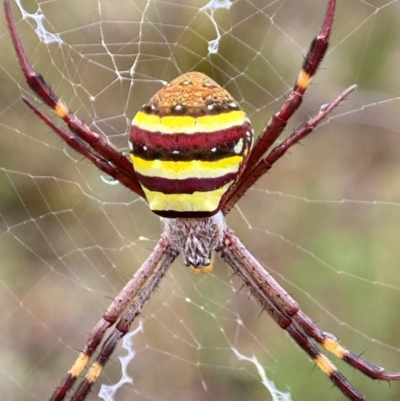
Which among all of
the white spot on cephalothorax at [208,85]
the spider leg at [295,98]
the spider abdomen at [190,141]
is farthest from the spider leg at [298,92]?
the white spot on cephalothorax at [208,85]

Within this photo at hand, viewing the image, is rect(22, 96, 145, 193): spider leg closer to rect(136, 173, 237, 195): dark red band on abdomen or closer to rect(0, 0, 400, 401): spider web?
rect(136, 173, 237, 195): dark red band on abdomen

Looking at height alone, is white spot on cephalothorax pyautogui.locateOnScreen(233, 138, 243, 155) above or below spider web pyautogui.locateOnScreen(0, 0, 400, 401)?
below

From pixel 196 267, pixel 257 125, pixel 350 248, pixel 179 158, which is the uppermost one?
pixel 257 125

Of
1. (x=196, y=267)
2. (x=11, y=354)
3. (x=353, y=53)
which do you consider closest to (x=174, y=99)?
(x=196, y=267)

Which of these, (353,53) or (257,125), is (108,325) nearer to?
(257,125)

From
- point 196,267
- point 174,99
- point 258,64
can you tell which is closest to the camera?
point 174,99

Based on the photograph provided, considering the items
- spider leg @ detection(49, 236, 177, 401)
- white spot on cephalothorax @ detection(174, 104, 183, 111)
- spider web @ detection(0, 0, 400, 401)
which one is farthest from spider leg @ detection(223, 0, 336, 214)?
spider web @ detection(0, 0, 400, 401)

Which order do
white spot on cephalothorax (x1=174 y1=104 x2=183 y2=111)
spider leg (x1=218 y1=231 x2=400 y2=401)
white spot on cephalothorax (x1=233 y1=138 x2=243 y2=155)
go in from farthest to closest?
1. spider leg (x1=218 y1=231 x2=400 y2=401)
2. white spot on cephalothorax (x1=233 y1=138 x2=243 y2=155)
3. white spot on cephalothorax (x1=174 y1=104 x2=183 y2=111)

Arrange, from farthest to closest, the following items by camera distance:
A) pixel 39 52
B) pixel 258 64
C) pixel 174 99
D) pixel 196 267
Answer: pixel 258 64 → pixel 39 52 → pixel 196 267 → pixel 174 99
